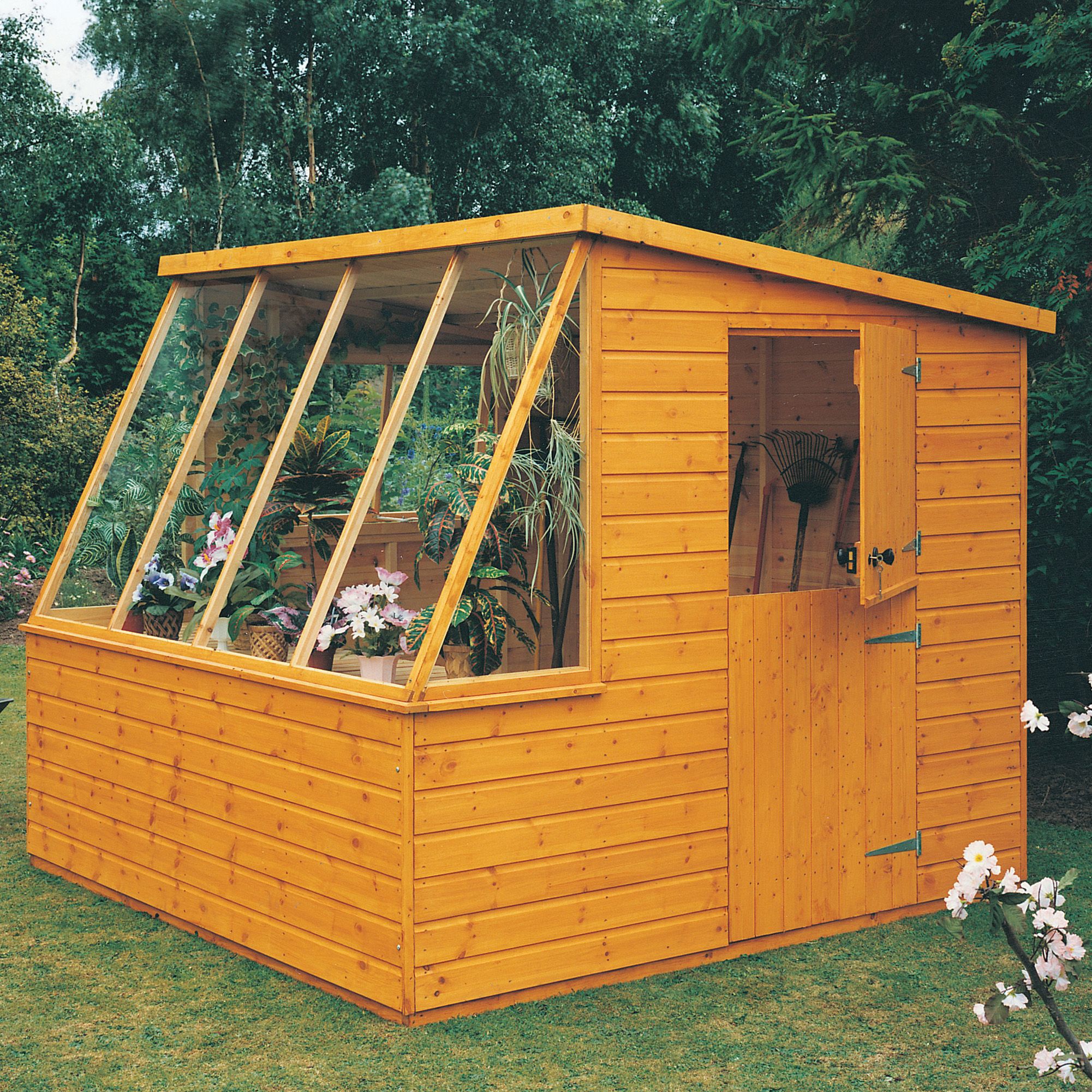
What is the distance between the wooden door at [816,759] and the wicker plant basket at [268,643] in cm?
158

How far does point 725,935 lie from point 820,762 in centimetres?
72

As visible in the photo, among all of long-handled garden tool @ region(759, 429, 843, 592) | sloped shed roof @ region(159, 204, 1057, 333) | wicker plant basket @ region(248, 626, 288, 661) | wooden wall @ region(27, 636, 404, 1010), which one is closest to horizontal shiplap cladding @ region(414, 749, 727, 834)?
wooden wall @ region(27, 636, 404, 1010)

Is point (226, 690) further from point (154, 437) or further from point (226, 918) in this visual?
point (154, 437)

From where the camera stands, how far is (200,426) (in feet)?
17.5

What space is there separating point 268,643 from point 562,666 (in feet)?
3.51

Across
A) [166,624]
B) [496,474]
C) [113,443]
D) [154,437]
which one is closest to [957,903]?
[496,474]

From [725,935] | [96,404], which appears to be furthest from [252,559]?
[96,404]

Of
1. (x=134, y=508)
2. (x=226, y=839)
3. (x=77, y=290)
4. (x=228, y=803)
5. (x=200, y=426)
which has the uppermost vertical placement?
Result: (x=77, y=290)

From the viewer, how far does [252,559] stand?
5.14m

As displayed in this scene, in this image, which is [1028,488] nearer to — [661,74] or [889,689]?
[889,689]

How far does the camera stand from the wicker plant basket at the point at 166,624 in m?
5.33

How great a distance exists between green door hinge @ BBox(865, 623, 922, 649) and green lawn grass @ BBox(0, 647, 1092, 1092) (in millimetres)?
1072

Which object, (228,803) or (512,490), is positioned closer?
(512,490)

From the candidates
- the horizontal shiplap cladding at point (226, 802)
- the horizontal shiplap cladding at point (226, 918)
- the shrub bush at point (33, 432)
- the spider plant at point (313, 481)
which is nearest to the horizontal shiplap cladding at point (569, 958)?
the horizontal shiplap cladding at point (226, 918)
